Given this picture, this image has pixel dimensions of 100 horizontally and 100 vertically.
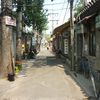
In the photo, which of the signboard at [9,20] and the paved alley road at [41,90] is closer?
the paved alley road at [41,90]

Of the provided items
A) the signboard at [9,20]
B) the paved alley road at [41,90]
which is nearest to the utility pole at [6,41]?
the signboard at [9,20]

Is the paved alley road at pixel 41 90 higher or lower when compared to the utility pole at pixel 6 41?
lower

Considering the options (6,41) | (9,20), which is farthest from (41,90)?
(9,20)

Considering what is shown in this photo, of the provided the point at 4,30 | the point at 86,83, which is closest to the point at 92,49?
the point at 86,83

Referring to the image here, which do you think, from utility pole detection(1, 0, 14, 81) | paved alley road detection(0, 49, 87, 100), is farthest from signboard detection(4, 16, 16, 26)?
paved alley road detection(0, 49, 87, 100)

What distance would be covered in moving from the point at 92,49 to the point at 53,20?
81.5m

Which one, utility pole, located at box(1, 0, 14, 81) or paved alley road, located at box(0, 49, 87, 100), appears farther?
utility pole, located at box(1, 0, 14, 81)

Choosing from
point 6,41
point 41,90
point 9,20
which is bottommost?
point 41,90

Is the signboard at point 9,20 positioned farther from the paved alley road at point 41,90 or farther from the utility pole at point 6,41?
the paved alley road at point 41,90

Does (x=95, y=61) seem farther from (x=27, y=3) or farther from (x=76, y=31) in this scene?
(x=27, y=3)

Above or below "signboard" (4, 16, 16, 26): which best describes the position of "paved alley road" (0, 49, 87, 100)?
below

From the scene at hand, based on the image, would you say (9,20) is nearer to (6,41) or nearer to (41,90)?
(6,41)

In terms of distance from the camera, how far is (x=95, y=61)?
16.6 metres

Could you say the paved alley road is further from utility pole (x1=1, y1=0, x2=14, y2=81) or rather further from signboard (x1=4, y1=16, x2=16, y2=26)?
signboard (x1=4, y1=16, x2=16, y2=26)
